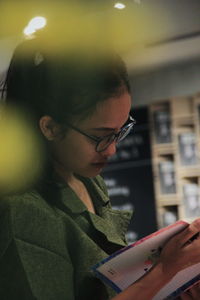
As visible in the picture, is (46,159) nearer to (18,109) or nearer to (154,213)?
(18,109)

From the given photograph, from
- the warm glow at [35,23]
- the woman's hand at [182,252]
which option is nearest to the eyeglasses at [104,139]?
the woman's hand at [182,252]

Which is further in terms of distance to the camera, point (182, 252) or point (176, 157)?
point (176, 157)

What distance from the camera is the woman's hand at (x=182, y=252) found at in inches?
29.4

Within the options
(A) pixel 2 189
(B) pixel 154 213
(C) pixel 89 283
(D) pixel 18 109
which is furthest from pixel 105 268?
(B) pixel 154 213

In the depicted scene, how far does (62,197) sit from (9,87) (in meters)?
0.23

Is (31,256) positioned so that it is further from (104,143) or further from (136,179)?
(136,179)

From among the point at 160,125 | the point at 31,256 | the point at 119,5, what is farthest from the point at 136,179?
the point at 31,256

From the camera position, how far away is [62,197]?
0.85 meters

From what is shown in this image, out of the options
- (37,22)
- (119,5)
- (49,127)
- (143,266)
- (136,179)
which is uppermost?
(119,5)

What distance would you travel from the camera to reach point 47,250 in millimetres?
767

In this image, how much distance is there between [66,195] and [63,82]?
21 centimetres

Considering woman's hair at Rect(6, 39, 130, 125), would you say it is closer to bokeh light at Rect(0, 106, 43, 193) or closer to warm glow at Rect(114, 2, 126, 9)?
bokeh light at Rect(0, 106, 43, 193)

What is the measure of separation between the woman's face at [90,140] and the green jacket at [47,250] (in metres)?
0.06

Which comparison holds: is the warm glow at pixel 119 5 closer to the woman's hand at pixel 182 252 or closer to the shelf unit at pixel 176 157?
the shelf unit at pixel 176 157
